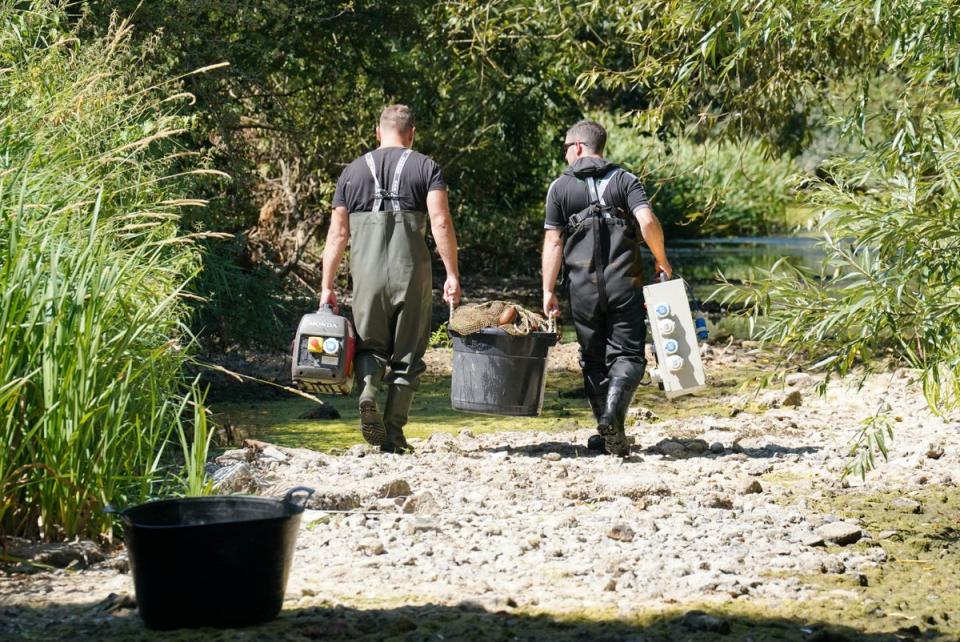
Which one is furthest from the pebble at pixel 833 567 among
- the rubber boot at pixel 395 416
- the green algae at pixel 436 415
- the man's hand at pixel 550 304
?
the green algae at pixel 436 415

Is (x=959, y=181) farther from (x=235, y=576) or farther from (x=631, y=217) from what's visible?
(x=235, y=576)

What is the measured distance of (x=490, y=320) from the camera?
7.09m

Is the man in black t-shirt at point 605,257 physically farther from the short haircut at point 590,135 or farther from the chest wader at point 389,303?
the chest wader at point 389,303

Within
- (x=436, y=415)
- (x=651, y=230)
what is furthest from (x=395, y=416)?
(x=436, y=415)

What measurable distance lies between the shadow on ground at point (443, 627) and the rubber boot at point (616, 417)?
2.77 meters

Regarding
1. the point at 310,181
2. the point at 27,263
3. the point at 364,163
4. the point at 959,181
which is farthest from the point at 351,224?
the point at 310,181

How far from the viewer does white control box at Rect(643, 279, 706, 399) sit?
6871mm

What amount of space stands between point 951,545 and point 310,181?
10387 millimetres

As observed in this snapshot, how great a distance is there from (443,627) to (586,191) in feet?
11.9

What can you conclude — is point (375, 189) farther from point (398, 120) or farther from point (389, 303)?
point (389, 303)

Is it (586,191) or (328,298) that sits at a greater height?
(586,191)

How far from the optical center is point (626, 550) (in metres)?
4.89

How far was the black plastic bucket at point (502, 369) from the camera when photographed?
277 inches

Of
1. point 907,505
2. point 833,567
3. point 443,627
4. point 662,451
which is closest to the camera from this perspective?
point 443,627
